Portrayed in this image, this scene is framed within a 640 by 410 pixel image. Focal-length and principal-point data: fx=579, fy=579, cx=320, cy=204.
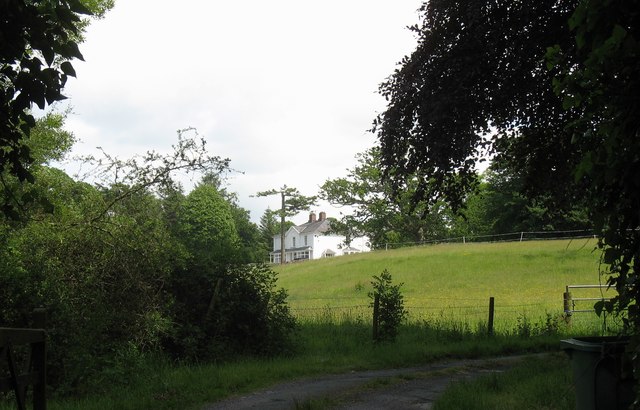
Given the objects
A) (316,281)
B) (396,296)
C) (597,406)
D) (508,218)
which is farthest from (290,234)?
(597,406)

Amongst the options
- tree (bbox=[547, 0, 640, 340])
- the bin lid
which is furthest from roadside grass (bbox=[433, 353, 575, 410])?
tree (bbox=[547, 0, 640, 340])

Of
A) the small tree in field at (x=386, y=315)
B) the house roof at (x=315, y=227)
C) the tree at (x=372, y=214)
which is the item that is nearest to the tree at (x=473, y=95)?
the small tree in field at (x=386, y=315)

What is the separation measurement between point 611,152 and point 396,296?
38.2 ft

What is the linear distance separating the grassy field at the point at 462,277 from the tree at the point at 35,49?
16.9 m

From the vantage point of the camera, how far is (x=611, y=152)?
294cm

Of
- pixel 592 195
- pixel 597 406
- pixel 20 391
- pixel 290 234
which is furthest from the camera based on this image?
pixel 290 234

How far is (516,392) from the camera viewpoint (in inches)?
316

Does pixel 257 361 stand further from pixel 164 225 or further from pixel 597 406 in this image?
pixel 597 406

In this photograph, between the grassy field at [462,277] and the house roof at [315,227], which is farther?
the house roof at [315,227]

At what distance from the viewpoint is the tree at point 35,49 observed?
4.28m

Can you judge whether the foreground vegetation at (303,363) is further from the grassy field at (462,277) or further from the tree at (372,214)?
the tree at (372,214)

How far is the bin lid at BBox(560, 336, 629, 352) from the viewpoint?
5.26m

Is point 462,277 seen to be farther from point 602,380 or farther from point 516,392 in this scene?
point 602,380

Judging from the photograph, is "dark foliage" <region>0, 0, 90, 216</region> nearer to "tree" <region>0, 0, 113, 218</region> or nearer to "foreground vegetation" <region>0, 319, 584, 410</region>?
"tree" <region>0, 0, 113, 218</region>
